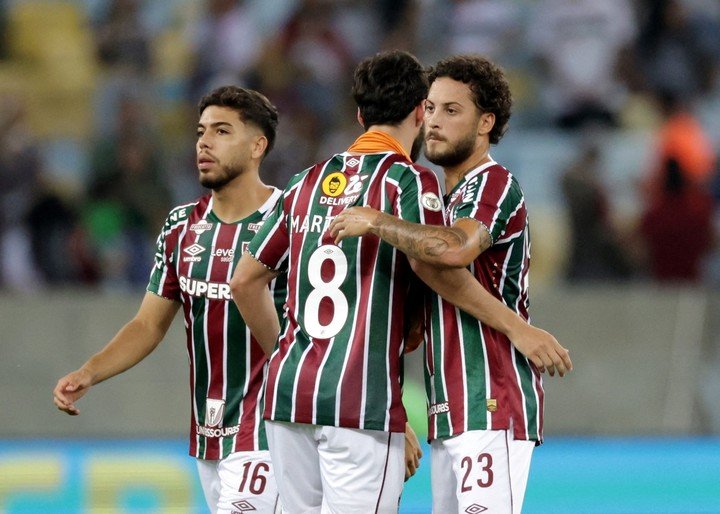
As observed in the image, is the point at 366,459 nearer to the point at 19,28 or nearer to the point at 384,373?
the point at 384,373

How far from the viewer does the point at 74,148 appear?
1112 centimetres

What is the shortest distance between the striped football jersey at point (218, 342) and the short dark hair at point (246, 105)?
0.94 feet

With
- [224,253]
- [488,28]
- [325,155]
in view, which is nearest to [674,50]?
[488,28]

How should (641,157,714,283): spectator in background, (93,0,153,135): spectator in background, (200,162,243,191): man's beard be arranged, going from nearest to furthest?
(200,162,243,191): man's beard → (641,157,714,283): spectator in background → (93,0,153,135): spectator in background

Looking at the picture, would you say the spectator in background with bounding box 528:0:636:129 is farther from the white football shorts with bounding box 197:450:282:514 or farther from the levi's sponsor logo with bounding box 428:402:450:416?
the levi's sponsor logo with bounding box 428:402:450:416

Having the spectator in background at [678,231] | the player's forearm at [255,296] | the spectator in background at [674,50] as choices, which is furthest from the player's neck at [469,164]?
the spectator in background at [674,50]

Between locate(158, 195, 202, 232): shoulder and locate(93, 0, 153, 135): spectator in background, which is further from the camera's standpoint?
locate(93, 0, 153, 135): spectator in background

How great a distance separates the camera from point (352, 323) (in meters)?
4.08

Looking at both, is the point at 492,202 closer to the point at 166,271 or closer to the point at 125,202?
the point at 166,271

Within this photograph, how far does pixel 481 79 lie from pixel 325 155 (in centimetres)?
699

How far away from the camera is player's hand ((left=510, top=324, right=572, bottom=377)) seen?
4094mm

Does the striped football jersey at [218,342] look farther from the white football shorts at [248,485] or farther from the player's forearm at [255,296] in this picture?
the player's forearm at [255,296]

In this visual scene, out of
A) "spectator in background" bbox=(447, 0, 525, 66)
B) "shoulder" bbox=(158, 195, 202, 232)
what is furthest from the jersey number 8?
"spectator in background" bbox=(447, 0, 525, 66)

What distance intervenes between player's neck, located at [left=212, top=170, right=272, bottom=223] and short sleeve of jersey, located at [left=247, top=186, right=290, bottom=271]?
0.66m
